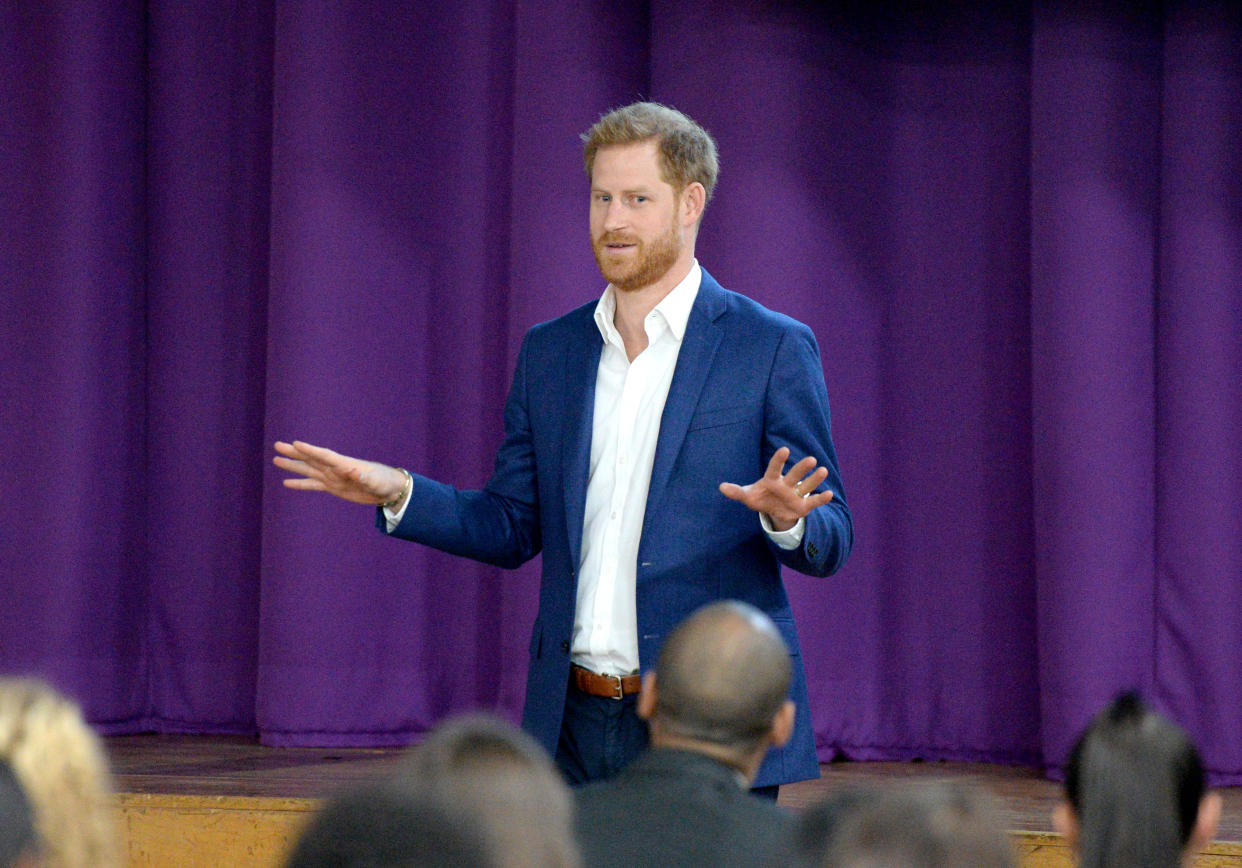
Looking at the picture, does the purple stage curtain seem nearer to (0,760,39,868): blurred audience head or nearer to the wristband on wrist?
the wristband on wrist

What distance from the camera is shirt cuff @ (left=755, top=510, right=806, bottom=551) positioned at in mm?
2184

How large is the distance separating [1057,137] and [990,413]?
2.25 feet

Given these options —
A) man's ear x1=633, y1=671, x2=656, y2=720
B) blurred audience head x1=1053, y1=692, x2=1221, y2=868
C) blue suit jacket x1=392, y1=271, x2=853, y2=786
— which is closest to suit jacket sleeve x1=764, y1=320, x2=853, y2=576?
blue suit jacket x1=392, y1=271, x2=853, y2=786

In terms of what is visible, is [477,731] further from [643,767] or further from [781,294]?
[781,294]

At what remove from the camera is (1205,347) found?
350cm

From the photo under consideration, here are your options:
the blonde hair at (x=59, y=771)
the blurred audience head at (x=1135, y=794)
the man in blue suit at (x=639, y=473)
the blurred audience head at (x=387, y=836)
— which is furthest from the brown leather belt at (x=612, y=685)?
the blurred audience head at (x=387, y=836)

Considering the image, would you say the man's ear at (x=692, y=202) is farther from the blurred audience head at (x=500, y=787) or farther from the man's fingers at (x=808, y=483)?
the blurred audience head at (x=500, y=787)

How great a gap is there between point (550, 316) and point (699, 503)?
159 centimetres

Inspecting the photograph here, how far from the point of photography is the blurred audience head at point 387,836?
772mm

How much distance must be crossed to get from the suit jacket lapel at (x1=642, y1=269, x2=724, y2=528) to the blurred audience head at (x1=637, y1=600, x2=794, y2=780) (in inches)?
28.8

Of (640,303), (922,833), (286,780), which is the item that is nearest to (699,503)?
(640,303)

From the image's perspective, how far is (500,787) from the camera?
36.3 inches

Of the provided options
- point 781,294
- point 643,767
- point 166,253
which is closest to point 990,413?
point 781,294

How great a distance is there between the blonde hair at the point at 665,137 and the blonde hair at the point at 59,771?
147 cm
